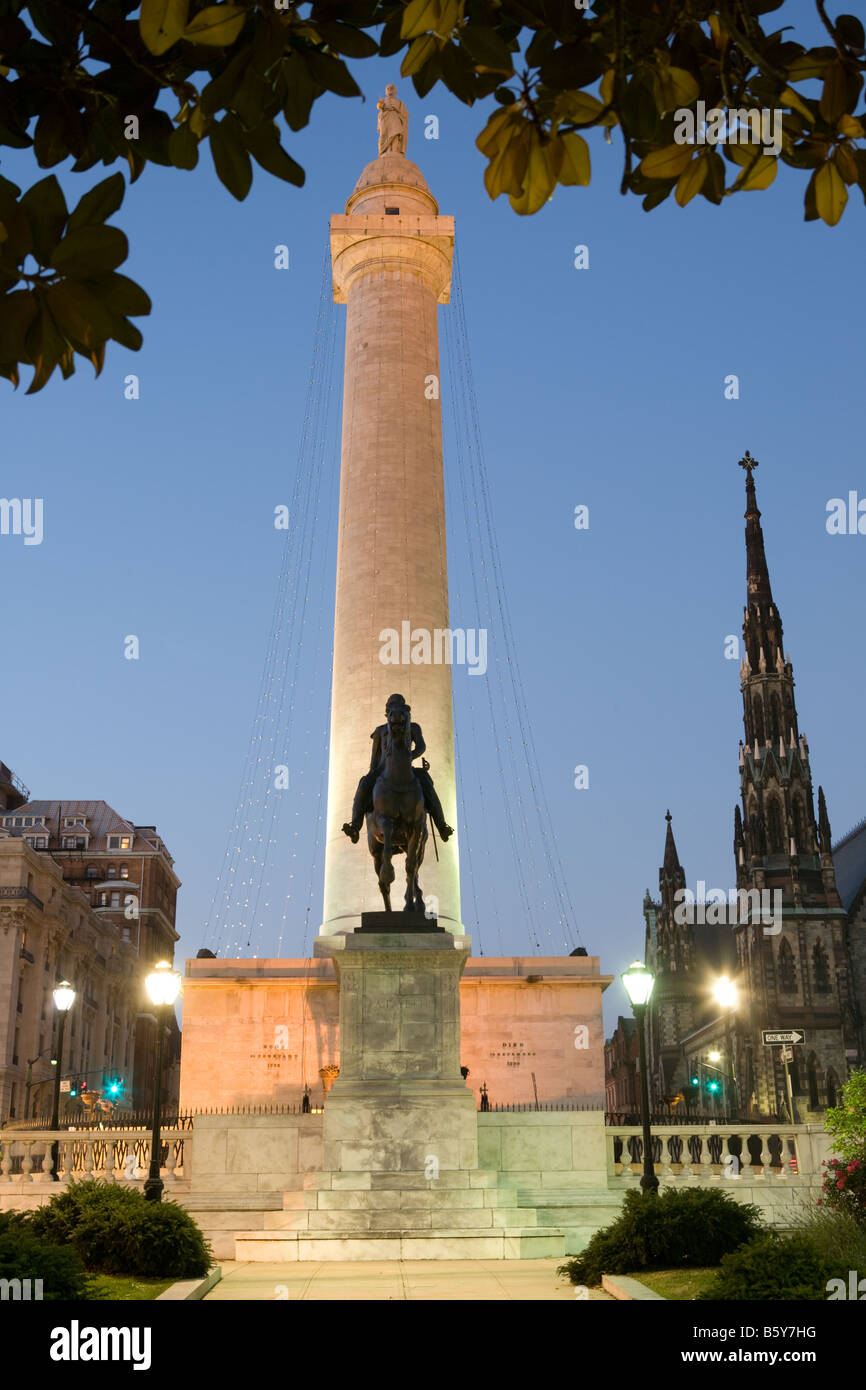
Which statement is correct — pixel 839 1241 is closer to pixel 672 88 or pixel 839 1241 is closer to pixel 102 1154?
pixel 672 88

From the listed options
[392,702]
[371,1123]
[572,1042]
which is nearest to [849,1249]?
[371,1123]

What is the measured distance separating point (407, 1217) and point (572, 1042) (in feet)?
70.6

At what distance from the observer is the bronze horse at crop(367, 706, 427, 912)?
27438mm

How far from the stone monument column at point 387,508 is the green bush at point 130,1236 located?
23.7 m

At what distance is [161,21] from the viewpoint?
4023 mm

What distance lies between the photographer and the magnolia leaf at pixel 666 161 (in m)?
4.46

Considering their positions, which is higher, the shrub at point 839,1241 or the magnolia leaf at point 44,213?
the magnolia leaf at point 44,213

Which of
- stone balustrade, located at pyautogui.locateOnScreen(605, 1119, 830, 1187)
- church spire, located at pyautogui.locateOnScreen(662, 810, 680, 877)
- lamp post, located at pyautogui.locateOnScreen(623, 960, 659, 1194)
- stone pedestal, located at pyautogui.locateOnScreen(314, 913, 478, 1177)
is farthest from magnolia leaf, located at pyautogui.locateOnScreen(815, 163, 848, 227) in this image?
church spire, located at pyautogui.locateOnScreen(662, 810, 680, 877)

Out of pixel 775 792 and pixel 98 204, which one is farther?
pixel 775 792

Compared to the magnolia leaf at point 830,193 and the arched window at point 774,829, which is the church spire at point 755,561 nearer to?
the arched window at point 774,829

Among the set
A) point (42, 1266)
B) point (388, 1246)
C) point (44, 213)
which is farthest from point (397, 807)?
point (44, 213)

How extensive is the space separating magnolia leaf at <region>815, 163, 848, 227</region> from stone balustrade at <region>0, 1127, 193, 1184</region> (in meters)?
26.4

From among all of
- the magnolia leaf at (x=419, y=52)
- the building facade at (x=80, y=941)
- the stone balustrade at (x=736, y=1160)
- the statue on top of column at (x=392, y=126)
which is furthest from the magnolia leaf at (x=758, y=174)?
the building facade at (x=80, y=941)

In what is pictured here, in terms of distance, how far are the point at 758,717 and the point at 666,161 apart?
10565cm
